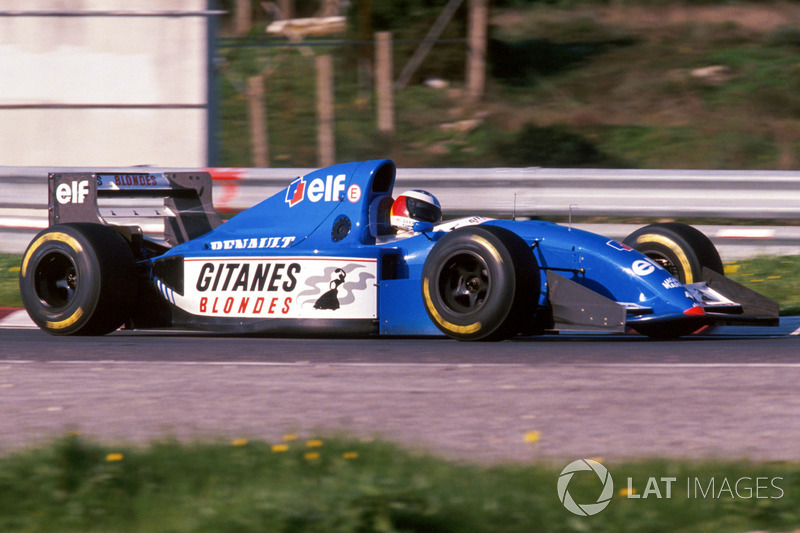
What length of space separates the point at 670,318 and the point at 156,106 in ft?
21.3

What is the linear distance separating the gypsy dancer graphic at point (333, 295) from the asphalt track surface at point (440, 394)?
25 cm

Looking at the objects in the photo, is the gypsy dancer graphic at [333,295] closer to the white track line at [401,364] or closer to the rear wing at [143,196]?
the white track line at [401,364]

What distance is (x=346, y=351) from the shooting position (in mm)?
6750

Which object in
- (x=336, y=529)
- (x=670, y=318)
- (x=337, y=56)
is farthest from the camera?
(x=337, y=56)

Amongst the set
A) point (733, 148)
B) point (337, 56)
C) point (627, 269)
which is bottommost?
point (627, 269)

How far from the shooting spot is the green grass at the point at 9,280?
31.3 feet

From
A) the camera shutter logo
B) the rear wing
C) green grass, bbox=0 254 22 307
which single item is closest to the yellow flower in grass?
the camera shutter logo

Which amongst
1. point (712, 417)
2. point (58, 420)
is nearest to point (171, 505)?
point (58, 420)

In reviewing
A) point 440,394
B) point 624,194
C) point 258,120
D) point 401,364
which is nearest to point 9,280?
point 258,120

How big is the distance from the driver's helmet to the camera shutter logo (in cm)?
369

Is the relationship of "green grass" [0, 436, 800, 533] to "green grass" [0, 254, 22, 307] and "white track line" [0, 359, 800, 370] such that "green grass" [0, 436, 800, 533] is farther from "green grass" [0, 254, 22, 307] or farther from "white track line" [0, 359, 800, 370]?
"green grass" [0, 254, 22, 307]

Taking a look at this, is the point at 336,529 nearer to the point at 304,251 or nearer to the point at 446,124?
the point at 304,251

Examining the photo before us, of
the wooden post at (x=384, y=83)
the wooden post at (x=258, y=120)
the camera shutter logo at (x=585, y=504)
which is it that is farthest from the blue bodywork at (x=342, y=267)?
the wooden post at (x=384, y=83)

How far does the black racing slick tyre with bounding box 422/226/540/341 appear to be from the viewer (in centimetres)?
646
